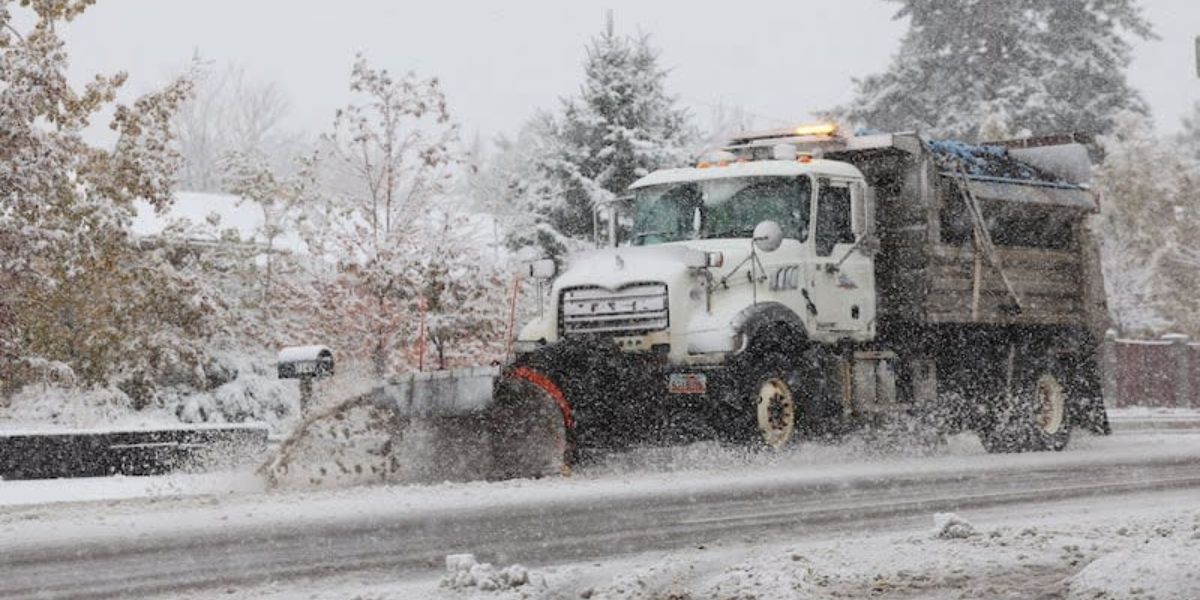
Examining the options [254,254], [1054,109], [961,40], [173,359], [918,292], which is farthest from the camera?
[961,40]

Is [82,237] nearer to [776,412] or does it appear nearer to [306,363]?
[306,363]

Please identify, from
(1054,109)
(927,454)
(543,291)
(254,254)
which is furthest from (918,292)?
(1054,109)

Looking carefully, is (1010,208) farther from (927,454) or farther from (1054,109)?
(1054,109)

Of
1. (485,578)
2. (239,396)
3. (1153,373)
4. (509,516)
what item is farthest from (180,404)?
(1153,373)

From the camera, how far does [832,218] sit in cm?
1550

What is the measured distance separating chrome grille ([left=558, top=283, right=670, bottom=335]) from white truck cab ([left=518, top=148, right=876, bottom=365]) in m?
0.01

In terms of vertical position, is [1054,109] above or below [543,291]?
above

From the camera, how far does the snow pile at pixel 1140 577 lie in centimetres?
620

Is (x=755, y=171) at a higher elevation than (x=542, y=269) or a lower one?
higher

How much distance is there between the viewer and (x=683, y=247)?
1467 centimetres

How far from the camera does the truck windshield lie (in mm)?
15219

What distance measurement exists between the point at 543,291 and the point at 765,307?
2768 mm

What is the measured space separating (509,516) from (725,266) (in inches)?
207

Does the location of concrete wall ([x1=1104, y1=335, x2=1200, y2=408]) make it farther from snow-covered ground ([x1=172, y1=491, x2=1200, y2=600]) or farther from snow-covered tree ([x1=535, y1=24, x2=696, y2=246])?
snow-covered ground ([x1=172, y1=491, x2=1200, y2=600])
